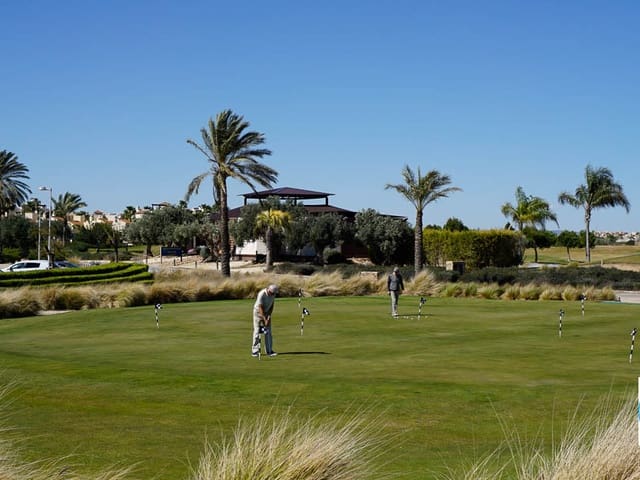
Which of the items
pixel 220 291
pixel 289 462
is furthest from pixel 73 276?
pixel 289 462

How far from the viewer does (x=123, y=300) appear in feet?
128

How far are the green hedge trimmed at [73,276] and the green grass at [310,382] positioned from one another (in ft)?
45.7

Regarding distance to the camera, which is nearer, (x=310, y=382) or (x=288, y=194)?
(x=310, y=382)

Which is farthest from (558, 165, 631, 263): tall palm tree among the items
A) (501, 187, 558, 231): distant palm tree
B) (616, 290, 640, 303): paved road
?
(616, 290, 640, 303): paved road

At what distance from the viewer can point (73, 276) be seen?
46.9m

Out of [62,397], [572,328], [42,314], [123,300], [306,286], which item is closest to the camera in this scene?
[62,397]

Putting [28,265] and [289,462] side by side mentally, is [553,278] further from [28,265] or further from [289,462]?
[289,462]

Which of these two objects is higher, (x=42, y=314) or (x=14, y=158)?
(x=14, y=158)

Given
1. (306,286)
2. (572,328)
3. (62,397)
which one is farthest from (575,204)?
(62,397)

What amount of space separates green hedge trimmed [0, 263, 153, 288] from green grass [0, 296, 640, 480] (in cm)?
1393

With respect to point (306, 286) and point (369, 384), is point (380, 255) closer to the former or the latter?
point (306, 286)

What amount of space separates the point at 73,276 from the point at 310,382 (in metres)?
34.4

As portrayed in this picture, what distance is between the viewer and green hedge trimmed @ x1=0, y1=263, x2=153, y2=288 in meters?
42.9

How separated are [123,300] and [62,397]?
2548 cm
